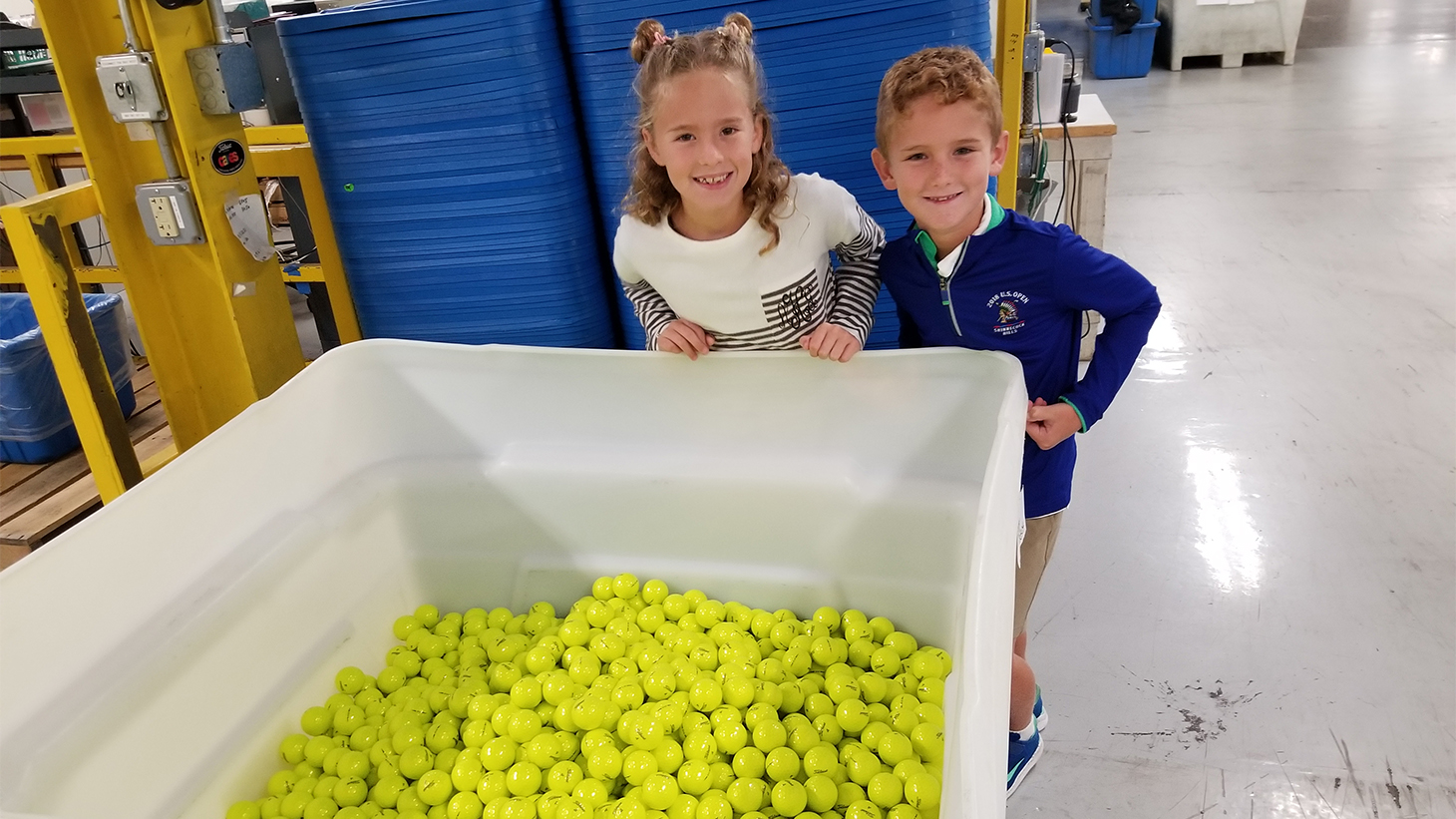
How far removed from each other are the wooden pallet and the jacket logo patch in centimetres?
207

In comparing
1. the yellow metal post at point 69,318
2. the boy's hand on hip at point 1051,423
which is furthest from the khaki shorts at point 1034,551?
the yellow metal post at point 69,318

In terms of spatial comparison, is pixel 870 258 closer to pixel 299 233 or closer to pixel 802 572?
pixel 802 572

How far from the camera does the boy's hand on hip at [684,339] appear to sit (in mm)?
1633

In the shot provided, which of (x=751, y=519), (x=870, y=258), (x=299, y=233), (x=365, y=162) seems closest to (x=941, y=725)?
(x=751, y=519)

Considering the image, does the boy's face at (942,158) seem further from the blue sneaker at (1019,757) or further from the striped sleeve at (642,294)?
the blue sneaker at (1019,757)

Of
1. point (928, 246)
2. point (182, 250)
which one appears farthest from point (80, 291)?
point (928, 246)

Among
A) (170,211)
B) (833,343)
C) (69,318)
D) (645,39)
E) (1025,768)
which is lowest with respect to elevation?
(1025,768)

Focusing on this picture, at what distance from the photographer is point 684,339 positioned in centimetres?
163

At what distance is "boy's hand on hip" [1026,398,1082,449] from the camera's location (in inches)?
55.4

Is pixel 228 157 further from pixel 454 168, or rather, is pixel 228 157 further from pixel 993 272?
pixel 993 272

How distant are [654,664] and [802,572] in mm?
322

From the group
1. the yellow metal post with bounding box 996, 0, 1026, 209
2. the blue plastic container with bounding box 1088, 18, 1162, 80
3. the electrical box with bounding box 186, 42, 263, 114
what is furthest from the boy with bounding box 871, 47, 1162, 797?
the blue plastic container with bounding box 1088, 18, 1162, 80

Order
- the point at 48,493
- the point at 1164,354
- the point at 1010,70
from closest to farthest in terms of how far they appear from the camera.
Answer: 1. the point at 1010,70
2. the point at 48,493
3. the point at 1164,354

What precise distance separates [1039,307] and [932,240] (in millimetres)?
187
